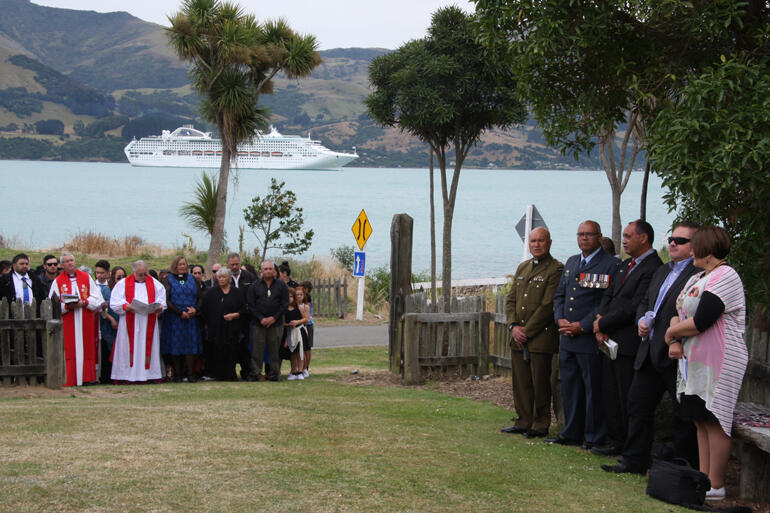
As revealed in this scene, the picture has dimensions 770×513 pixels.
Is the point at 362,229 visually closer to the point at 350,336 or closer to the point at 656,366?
the point at 350,336

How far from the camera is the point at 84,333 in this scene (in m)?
11.5

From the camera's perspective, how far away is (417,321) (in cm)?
1205

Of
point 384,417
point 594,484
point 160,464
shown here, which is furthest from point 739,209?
point 160,464

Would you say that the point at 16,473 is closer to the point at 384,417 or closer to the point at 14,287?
the point at 384,417

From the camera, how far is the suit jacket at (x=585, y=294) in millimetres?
7699

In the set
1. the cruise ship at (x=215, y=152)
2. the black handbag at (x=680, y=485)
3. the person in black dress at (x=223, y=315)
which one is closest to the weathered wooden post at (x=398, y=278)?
the person in black dress at (x=223, y=315)

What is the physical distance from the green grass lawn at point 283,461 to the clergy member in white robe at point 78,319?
1.65 m

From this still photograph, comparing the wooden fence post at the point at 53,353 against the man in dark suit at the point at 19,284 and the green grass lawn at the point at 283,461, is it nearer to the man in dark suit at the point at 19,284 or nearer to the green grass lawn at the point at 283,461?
the green grass lawn at the point at 283,461

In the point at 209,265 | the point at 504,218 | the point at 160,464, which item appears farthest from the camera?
the point at 504,218

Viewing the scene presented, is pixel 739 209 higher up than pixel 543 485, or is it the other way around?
pixel 739 209

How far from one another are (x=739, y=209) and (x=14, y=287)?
935 cm

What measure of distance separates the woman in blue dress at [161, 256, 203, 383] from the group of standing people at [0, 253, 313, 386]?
0.01 metres

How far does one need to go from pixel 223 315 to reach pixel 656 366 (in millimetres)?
7046

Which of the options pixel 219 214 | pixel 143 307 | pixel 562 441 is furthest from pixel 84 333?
pixel 219 214
